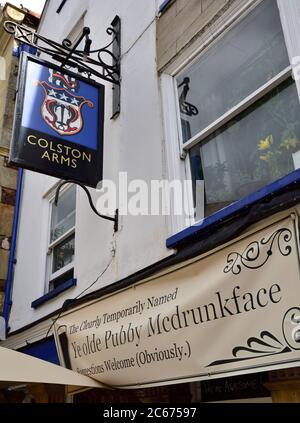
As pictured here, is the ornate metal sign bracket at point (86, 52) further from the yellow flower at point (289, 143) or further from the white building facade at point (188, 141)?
the yellow flower at point (289, 143)

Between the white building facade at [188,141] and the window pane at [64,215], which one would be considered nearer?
the white building facade at [188,141]

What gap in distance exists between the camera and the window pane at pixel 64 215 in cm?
636

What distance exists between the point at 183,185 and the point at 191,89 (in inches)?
42.9

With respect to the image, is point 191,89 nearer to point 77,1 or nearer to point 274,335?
point 274,335

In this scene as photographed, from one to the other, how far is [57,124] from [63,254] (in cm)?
223

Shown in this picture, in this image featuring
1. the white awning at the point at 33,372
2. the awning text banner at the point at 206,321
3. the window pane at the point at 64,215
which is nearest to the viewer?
the awning text banner at the point at 206,321

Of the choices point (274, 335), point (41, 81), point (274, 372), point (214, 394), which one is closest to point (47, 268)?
point (41, 81)

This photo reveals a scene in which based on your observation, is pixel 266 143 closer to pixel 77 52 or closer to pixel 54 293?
pixel 77 52

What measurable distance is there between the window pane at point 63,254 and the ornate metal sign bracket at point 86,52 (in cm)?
188

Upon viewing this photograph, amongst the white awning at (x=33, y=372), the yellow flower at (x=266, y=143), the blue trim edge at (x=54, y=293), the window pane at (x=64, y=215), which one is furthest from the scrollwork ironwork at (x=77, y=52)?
the white awning at (x=33, y=372)

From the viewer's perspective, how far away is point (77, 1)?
7.78m

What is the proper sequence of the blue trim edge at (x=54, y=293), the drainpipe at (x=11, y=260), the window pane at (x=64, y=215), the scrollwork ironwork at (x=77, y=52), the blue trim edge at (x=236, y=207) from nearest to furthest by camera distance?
the blue trim edge at (x=236, y=207), the scrollwork ironwork at (x=77, y=52), the blue trim edge at (x=54, y=293), the window pane at (x=64, y=215), the drainpipe at (x=11, y=260)

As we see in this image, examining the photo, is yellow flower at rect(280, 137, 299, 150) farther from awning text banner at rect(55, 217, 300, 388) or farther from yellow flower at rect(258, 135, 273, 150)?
awning text banner at rect(55, 217, 300, 388)

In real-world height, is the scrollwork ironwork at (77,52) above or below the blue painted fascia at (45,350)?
above
